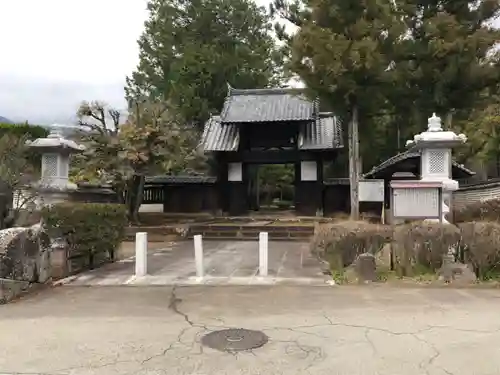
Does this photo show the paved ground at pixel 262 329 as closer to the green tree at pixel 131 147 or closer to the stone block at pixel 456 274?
the stone block at pixel 456 274

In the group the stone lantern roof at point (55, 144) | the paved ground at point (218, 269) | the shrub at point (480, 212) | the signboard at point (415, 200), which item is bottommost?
the paved ground at point (218, 269)

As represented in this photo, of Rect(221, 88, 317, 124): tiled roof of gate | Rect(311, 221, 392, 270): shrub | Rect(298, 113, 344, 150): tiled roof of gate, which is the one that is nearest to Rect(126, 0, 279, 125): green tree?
Rect(221, 88, 317, 124): tiled roof of gate

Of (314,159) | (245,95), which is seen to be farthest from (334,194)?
(245,95)

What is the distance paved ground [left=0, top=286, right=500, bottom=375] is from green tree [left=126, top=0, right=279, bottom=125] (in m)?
23.2

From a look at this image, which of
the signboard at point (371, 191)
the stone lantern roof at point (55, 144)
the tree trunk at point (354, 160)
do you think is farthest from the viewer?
the signboard at point (371, 191)

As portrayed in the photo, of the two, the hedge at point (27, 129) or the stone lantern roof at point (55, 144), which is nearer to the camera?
the stone lantern roof at point (55, 144)

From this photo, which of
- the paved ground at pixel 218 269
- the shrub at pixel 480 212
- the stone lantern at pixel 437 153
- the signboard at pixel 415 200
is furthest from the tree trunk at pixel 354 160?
the signboard at pixel 415 200

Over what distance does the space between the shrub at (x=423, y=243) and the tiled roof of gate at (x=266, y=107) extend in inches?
551

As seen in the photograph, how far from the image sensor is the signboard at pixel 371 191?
21469 millimetres

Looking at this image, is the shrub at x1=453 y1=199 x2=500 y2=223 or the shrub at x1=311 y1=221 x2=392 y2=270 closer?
the shrub at x1=311 y1=221 x2=392 y2=270

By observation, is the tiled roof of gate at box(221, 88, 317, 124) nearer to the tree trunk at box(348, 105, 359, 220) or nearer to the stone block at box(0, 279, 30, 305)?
the tree trunk at box(348, 105, 359, 220)

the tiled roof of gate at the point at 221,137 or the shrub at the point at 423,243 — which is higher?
the tiled roof of gate at the point at 221,137

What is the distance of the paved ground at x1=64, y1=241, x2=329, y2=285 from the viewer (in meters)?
9.00

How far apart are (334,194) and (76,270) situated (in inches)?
611
